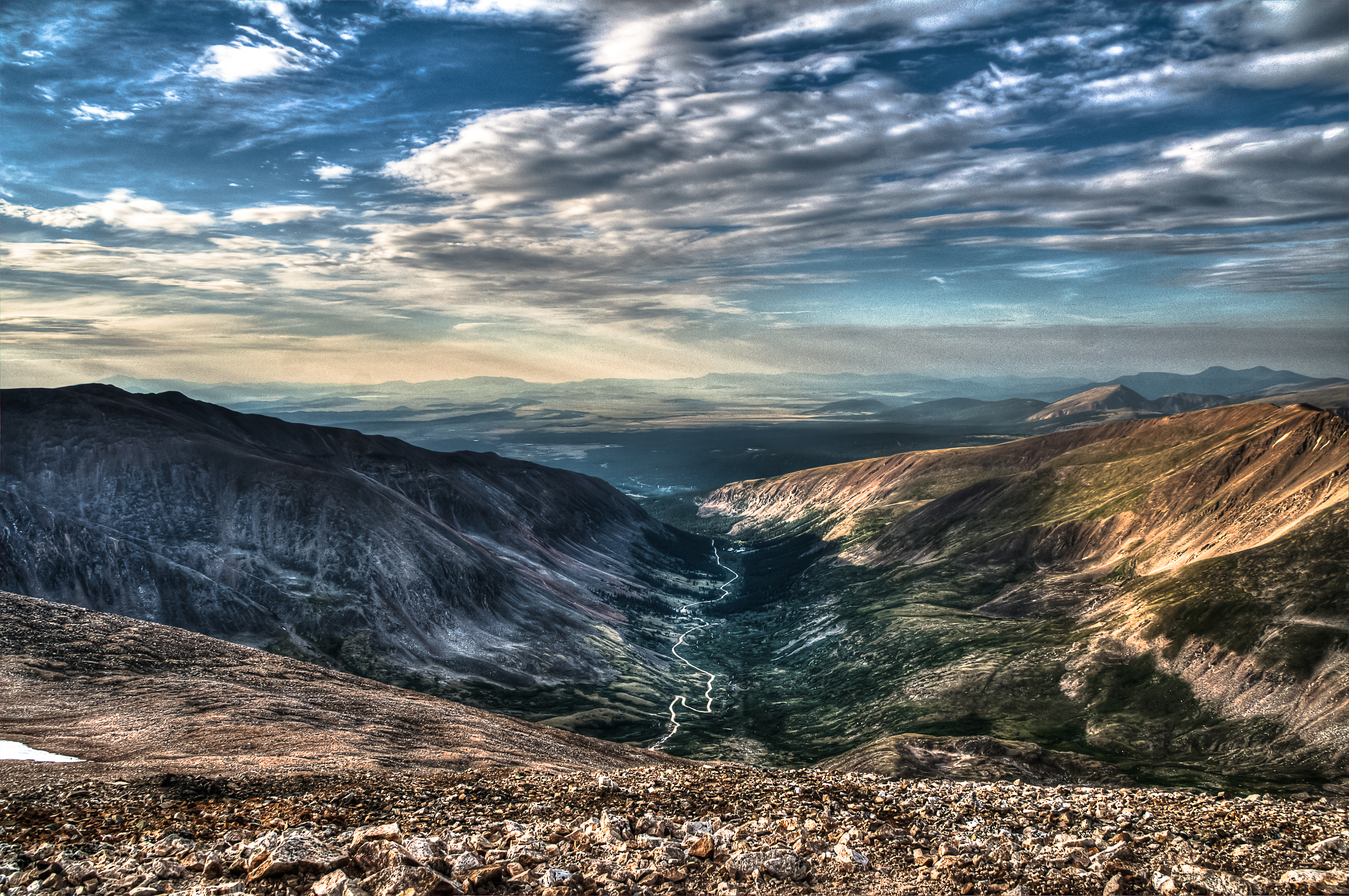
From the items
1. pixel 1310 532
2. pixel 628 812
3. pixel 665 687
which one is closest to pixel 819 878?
pixel 628 812

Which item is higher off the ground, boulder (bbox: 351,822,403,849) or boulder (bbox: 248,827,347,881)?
boulder (bbox: 248,827,347,881)

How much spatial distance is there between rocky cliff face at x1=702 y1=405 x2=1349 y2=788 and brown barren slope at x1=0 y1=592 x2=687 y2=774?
262 feet

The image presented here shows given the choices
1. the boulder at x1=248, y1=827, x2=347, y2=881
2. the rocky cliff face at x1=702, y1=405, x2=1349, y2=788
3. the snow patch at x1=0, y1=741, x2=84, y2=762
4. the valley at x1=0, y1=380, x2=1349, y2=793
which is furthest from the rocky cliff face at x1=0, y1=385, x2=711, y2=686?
the boulder at x1=248, y1=827, x2=347, y2=881

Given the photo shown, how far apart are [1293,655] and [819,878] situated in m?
112

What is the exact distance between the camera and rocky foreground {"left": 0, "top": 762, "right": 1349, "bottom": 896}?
49.6 ft

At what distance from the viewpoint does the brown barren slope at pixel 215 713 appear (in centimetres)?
3102

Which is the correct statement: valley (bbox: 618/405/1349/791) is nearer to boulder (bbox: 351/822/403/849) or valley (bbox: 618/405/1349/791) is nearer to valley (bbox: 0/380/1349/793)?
valley (bbox: 0/380/1349/793)

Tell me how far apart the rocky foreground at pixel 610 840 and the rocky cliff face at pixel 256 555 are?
89283 mm

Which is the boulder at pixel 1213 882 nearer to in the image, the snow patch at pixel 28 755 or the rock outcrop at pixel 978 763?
the snow patch at pixel 28 755

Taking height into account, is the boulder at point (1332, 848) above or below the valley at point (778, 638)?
above

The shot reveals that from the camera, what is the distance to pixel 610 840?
58.4 ft

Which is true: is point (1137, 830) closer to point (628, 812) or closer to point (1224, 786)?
point (628, 812)

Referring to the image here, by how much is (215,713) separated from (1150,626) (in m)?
130

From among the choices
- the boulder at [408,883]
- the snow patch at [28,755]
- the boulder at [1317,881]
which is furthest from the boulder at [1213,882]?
the snow patch at [28,755]
